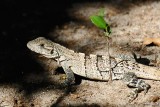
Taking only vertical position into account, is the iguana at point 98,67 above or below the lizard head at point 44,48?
below

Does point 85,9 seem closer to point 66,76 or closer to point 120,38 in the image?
point 120,38

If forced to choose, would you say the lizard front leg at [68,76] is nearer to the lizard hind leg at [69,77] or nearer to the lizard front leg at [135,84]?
the lizard hind leg at [69,77]

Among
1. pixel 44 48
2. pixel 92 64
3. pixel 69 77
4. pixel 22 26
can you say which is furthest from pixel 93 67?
pixel 22 26

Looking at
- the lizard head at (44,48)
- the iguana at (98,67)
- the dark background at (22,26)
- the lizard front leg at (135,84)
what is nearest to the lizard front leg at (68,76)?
the iguana at (98,67)

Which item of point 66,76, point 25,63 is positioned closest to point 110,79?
point 66,76

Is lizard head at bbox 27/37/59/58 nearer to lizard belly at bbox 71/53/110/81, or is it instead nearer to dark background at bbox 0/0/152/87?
lizard belly at bbox 71/53/110/81

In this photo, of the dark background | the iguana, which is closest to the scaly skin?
the iguana
